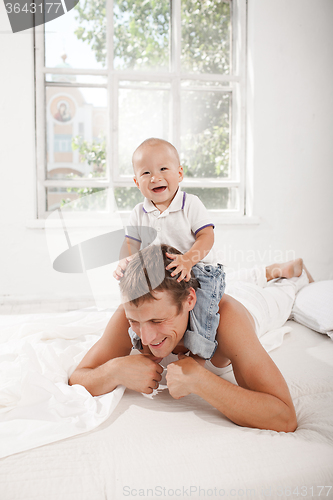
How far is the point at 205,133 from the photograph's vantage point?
341 cm

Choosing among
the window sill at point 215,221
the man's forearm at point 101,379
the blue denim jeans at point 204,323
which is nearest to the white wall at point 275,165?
the window sill at point 215,221

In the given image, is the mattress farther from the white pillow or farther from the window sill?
the window sill

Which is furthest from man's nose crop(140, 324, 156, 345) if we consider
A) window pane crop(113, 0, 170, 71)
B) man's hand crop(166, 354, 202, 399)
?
window pane crop(113, 0, 170, 71)

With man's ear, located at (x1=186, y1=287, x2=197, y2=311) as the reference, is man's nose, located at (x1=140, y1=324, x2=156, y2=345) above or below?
below

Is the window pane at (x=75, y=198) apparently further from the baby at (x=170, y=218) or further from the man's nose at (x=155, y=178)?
the man's nose at (x=155, y=178)

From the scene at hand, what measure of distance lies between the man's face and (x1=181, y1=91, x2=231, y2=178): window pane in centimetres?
253

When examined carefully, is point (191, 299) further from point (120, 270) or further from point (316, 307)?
point (316, 307)

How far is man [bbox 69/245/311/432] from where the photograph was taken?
0.99m

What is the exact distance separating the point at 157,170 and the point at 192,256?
1.27 ft

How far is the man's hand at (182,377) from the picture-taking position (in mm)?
1025

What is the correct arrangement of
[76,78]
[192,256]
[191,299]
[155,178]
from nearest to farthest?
[191,299] → [192,256] → [155,178] → [76,78]

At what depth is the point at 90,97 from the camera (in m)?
3.20

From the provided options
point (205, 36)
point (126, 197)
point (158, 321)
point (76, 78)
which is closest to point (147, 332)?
point (158, 321)

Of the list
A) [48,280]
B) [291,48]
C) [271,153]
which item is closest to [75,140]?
[48,280]
